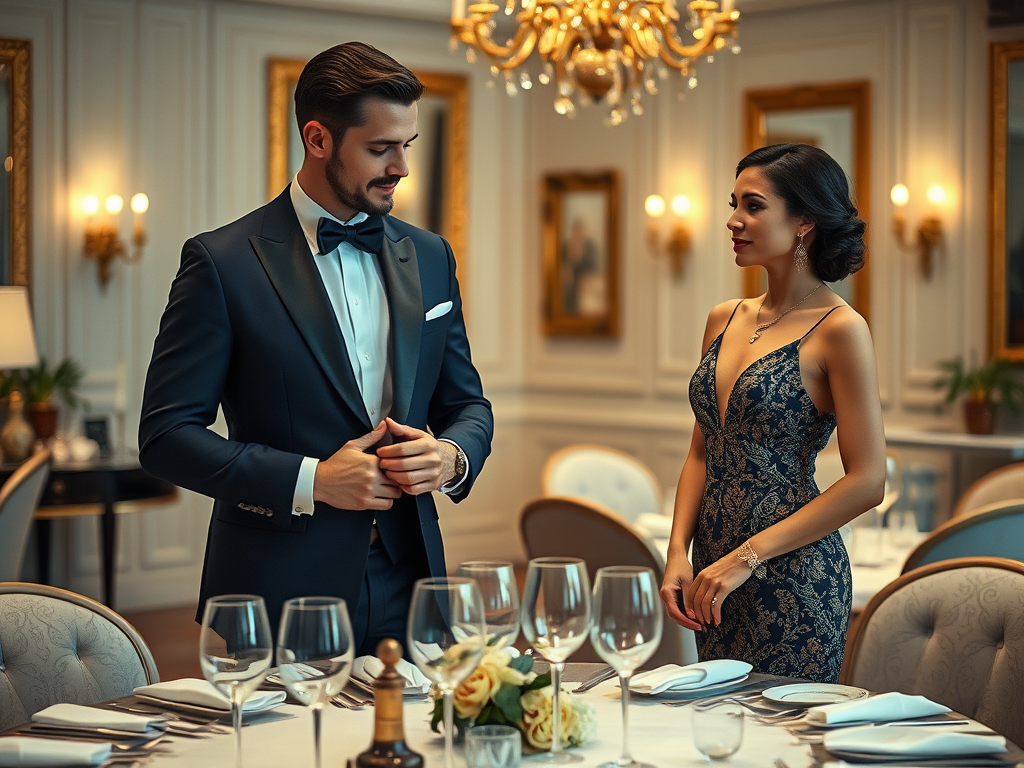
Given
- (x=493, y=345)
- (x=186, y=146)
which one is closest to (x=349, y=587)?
(x=186, y=146)

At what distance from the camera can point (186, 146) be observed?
249 inches

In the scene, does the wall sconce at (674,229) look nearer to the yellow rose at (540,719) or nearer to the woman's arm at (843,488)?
the woman's arm at (843,488)

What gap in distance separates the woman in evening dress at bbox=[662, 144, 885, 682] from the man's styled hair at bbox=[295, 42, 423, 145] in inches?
30.1

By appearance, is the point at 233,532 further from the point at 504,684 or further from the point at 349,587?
the point at 504,684

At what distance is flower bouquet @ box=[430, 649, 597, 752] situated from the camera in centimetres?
153

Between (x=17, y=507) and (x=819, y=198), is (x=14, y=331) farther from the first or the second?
(x=819, y=198)

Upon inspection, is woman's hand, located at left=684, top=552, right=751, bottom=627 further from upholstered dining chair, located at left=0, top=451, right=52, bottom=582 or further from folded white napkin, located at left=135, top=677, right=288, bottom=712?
upholstered dining chair, located at left=0, top=451, right=52, bottom=582

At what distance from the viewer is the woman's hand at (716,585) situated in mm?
2258

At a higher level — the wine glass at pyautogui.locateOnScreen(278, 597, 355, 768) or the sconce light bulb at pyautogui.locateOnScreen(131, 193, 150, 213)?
the sconce light bulb at pyautogui.locateOnScreen(131, 193, 150, 213)

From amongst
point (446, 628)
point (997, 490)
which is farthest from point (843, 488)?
point (997, 490)

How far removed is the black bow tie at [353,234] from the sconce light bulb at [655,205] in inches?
189

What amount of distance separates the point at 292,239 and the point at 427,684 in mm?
835

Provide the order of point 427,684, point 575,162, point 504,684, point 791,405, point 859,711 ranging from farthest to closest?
point 575,162, point 791,405, point 427,684, point 859,711, point 504,684

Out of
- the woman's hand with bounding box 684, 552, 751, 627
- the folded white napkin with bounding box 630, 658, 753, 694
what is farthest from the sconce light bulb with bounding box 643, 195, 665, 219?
the folded white napkin with bounding box 630, 658, 753, 694
